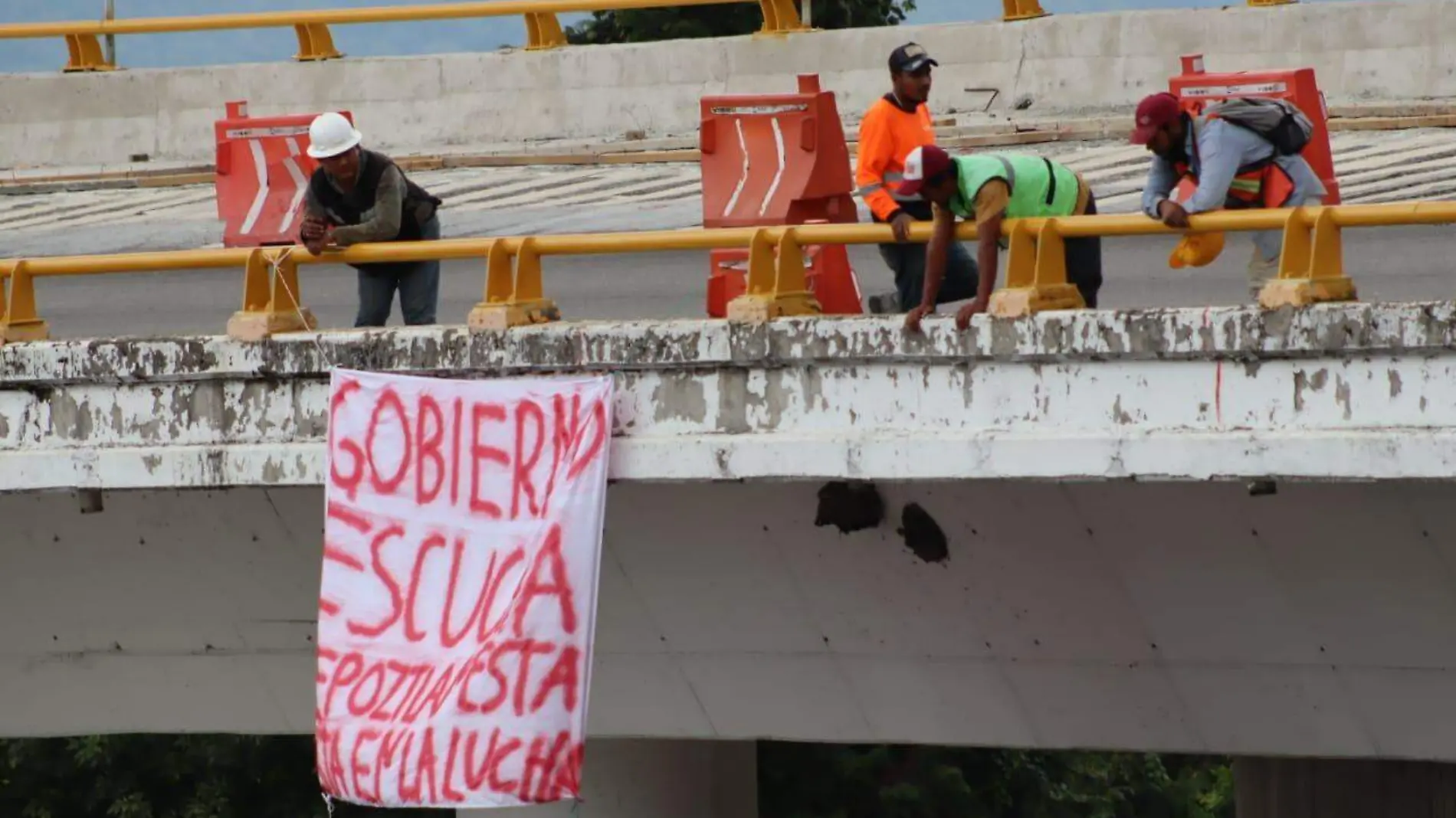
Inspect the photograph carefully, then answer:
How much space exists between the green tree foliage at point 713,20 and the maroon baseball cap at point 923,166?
22890mm

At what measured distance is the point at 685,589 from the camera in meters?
10.5

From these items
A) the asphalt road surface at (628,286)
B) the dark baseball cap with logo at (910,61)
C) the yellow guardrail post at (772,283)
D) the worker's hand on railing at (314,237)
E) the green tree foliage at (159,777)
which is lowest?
the green tree foliage at (159,777)

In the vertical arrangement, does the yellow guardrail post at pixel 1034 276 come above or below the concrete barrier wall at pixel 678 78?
below

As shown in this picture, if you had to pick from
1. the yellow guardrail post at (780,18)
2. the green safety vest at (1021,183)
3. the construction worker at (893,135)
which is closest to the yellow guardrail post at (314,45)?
the yellow guardrail post at (780,18)

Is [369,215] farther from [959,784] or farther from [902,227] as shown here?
[959,784]

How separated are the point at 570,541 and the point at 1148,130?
2.43 m

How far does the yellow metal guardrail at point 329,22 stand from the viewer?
61.5 feet

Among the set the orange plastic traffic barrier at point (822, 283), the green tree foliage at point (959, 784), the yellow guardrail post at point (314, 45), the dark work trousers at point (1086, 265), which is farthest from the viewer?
the green tree foliage at point (959, 784)

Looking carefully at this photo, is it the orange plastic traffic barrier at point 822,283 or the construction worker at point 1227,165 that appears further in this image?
the orange plastic traffic barrier at point 822,283

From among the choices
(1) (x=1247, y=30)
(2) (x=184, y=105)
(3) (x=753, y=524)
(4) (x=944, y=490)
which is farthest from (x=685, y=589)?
(2) (x=184, y=105)

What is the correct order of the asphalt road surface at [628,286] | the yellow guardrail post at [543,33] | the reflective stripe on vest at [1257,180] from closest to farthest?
1. the reflective stripe on vest at [1257,180]
2. the asphalt road surface at [628,286]
3. the yellow guardrail post at [543,33]

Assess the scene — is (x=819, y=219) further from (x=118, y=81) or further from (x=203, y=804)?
(x=203, y=804)

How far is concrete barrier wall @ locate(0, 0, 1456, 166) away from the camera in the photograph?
56.0ft

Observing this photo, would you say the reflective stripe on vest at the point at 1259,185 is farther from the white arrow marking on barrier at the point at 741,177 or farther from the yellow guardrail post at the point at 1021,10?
the yellow guardrail post at the point at 1021,10
